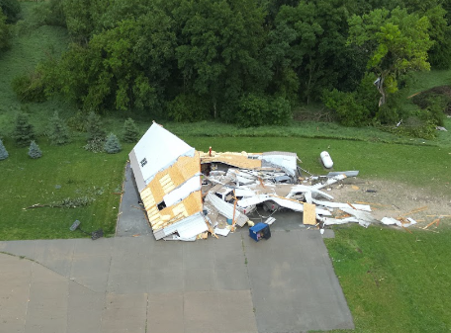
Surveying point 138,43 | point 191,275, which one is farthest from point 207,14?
point 191,275

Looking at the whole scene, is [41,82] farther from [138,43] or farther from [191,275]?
[191,275]

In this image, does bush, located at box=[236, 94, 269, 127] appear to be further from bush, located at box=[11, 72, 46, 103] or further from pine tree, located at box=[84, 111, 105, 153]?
bush, located at box=[11, 72, 46, 103]

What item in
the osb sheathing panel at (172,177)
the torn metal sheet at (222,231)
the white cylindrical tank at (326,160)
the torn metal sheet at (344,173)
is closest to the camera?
the torn metal sheet at (222,231)

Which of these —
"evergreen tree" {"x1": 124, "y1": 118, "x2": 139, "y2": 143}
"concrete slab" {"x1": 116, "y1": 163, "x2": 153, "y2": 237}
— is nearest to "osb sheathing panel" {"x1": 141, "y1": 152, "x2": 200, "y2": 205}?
"concrete slab" {"x1": 116, "y1": 163, "x2": 153, "y2": 237}

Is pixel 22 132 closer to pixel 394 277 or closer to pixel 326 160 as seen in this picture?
pixel 326 160

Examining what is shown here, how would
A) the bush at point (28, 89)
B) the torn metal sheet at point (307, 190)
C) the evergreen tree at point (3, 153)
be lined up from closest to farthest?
the torn metal sheet at point (307, 190), the evergreen tree at point (3, 153), the bush at point (28, 89)

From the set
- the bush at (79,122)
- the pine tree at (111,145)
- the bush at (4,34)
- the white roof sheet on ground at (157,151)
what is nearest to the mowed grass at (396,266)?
the white roof sheet on ground at (157,151)

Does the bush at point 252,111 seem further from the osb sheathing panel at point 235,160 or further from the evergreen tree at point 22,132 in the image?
the evergreen tree at point 22,132
